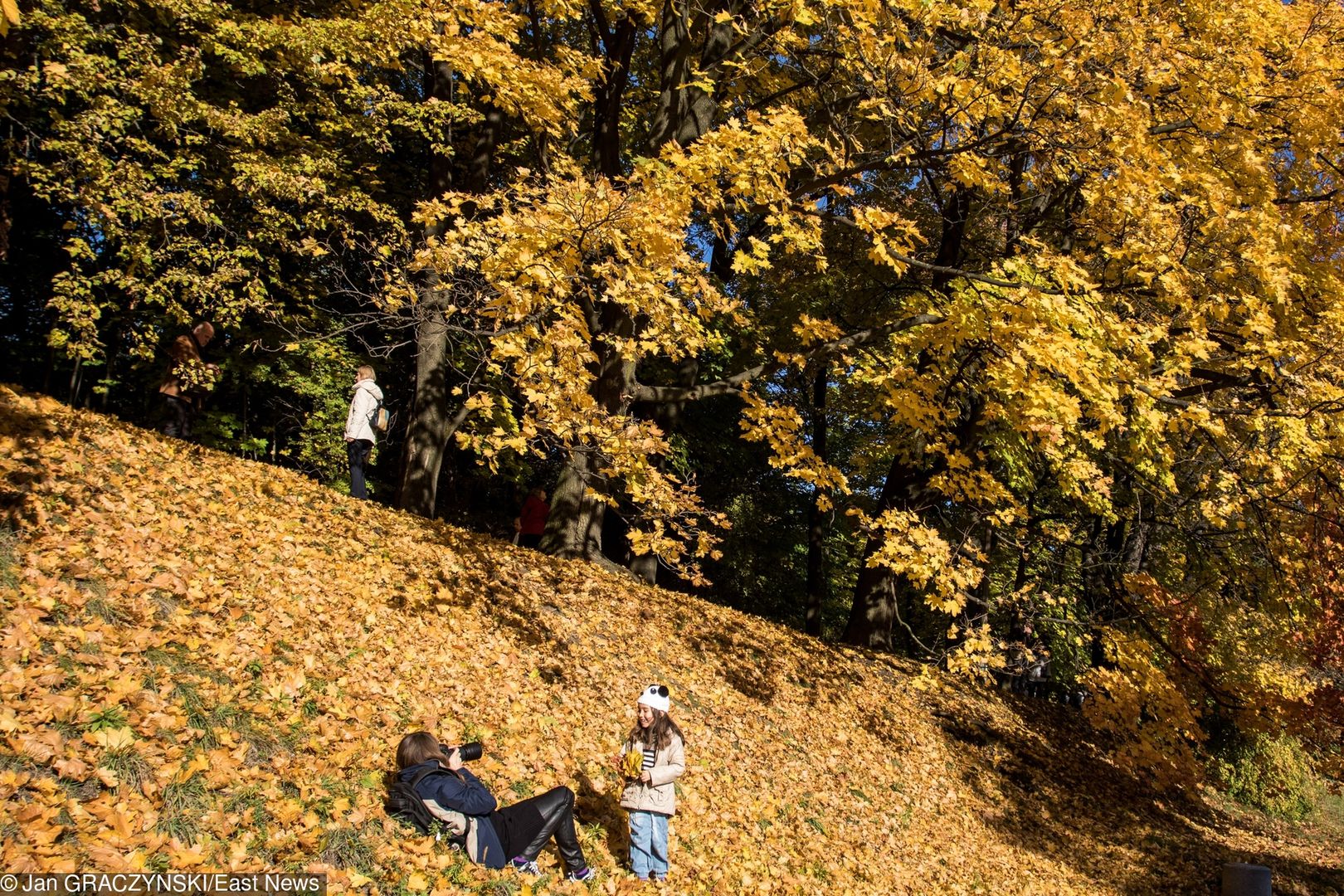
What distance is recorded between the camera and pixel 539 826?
5.60m

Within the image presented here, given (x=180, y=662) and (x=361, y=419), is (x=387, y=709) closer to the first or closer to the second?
(x=180, y=662)

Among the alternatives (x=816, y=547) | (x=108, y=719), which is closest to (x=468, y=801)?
(x=108, y=719)

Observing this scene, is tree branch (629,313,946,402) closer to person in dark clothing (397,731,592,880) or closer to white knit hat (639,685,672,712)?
white knit hat (639,685,672,712)

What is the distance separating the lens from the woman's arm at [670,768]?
5.86 meters

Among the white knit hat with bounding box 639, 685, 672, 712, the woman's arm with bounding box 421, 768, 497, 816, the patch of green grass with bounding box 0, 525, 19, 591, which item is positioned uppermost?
the patch of green grass with bounding box 0, 525, 19, 591

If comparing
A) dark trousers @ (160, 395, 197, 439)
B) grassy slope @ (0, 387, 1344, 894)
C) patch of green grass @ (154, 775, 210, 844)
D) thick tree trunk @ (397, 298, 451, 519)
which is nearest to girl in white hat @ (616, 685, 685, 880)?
grassy slope @ (0, 387, 1344, 894)

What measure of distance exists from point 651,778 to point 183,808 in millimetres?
2884

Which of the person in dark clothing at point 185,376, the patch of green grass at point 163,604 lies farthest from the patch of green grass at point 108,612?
the person in dark clothing at point 185,376

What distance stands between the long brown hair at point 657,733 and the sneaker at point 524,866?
1.04 meters

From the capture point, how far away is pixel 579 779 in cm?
698

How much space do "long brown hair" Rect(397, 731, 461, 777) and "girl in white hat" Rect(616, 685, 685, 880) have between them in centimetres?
137

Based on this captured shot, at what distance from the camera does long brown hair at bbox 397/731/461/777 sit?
5.37 metres

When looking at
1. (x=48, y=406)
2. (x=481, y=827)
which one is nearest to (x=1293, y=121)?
(x=481, y=827)

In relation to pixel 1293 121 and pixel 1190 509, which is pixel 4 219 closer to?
pixel 1293 121
